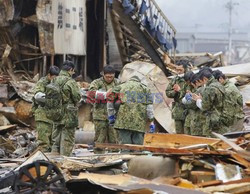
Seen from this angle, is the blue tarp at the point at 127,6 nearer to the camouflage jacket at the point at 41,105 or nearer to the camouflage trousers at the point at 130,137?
the camouflage jacket at the point at 41,105

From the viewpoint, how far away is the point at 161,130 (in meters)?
16.8

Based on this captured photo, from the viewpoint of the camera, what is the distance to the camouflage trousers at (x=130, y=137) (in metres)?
11.5

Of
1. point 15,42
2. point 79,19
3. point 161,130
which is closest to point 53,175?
point 161,130

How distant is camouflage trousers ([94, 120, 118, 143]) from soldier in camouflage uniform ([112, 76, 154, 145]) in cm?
101

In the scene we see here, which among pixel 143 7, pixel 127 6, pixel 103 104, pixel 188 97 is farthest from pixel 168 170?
pixel 143 7

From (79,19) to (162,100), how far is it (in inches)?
171

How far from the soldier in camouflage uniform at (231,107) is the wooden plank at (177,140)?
8.86ft

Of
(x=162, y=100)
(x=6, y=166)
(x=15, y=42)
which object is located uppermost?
(x=15, y=42)

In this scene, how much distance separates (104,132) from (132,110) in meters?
1.40

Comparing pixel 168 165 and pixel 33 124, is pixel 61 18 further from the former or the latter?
pixel 168 165

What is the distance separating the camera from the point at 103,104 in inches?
491

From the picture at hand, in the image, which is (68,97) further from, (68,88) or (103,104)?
(103,104)

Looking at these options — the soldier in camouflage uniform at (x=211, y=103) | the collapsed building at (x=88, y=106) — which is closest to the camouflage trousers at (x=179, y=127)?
the soldier in camouflage uniform at (x=211, y=103)

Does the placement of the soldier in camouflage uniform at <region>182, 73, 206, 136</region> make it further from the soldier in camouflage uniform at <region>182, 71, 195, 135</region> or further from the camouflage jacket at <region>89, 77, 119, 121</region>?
the camouflage jacket at <region>89, 77, 119, 121</region>
